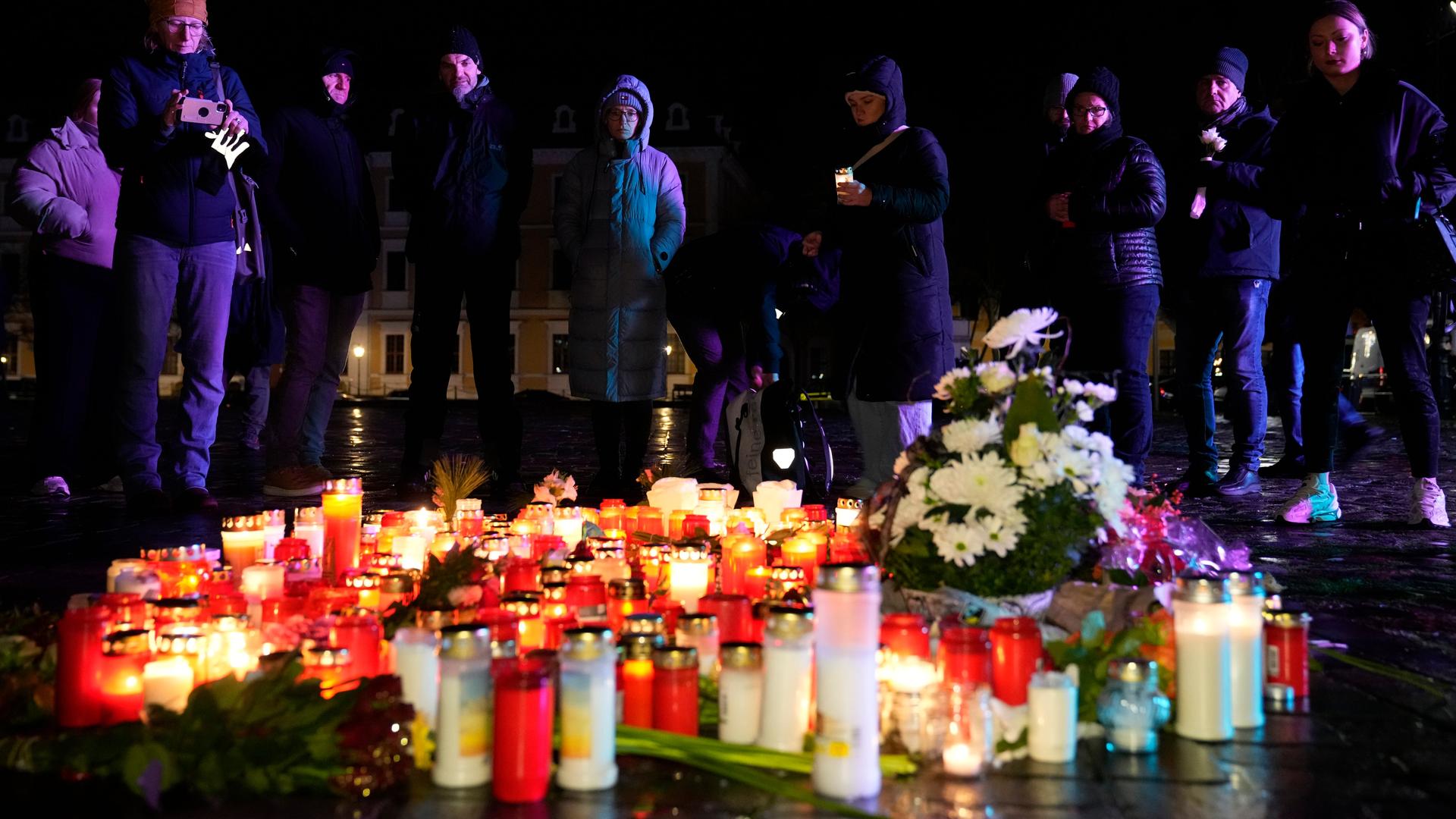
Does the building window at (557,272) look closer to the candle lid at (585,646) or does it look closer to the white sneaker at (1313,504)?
the white sneaker at (1313,504)

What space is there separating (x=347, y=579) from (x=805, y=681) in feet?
4.16

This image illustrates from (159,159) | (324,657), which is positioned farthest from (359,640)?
(159,159)

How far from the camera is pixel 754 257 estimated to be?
6.99m

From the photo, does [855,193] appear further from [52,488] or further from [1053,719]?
[52,488]

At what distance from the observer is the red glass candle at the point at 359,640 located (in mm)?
2326

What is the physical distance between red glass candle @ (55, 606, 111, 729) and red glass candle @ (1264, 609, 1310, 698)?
7.22 ft

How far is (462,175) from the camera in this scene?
638 cm

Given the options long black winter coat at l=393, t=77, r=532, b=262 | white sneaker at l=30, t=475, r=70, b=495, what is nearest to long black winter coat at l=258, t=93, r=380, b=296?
long black winter coat at l=393, t=77, r=532, b=262

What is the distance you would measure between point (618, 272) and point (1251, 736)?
475 cm

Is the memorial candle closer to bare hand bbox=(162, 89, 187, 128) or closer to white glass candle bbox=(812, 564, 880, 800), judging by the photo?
white glass candle bbox=(812, 564, 880, 800)

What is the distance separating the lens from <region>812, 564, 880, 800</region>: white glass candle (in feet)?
6.18

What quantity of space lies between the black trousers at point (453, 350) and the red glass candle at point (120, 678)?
13.7 feet

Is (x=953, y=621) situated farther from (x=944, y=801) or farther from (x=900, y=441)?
(x=900, y=441)

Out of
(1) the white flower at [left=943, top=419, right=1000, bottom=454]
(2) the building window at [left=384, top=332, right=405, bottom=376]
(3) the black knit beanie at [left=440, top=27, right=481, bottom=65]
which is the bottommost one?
(1) the white flower at [left=943, top=419, right=1000, bottom=454]
